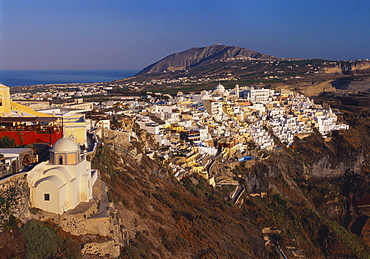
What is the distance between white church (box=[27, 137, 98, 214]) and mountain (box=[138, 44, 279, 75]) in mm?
153076

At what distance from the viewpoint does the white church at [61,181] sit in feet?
31.9

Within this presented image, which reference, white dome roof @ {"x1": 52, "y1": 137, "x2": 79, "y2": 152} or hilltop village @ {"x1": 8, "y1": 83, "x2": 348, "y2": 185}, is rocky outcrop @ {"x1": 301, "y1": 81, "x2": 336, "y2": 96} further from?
white dome roof @ {"x1": 52, "y1": 137, "x2": 79, "y2": 152}

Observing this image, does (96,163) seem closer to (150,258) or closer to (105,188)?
(105,188)

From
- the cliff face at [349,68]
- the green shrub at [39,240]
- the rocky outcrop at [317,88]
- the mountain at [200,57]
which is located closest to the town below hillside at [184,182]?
the green shrub at [39,240]

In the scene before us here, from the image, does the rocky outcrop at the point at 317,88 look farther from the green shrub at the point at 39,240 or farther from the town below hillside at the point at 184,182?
the green shrub at the point at 39,240

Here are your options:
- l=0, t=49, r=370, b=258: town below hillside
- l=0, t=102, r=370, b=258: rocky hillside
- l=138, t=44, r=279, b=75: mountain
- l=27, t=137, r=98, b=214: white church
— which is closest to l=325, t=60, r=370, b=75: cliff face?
l=138, t=44, r=279, b=75: mountain

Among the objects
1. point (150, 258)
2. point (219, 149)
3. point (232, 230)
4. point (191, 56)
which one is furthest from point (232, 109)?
point (191, 56)

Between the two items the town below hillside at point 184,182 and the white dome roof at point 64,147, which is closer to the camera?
the town below hillside at point 184,182

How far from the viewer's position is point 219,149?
2762cm

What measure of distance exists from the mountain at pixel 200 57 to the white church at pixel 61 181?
153076 mm

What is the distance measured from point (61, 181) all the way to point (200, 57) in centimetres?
17241

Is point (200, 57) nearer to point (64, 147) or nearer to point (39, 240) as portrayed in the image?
point (64, 147)

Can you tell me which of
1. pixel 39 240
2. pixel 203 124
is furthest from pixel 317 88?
pixel 39 240

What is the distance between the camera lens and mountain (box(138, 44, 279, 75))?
167 meters
